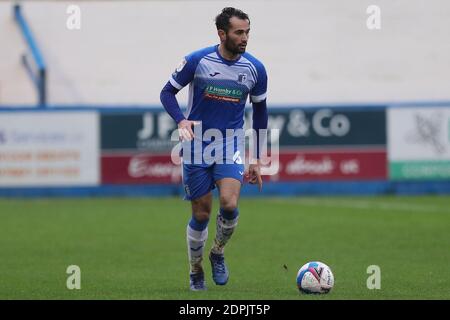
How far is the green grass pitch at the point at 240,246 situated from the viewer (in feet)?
33.7

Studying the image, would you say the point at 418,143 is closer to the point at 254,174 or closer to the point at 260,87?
the point at 254,174

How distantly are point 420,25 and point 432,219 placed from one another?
45.3 feet

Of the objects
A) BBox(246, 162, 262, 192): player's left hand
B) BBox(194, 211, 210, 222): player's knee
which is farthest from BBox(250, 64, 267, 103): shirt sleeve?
BBox(194, 211, 210, 222): player's knee

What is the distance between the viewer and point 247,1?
99.1 feet

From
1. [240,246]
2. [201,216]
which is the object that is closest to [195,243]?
[201,216]

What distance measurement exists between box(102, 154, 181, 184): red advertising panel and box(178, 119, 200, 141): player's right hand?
14.6 metres

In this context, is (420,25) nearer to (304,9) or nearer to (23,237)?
(304,9)

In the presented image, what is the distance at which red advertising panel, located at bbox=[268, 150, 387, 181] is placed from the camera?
24.7m

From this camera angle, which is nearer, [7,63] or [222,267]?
[222,267]

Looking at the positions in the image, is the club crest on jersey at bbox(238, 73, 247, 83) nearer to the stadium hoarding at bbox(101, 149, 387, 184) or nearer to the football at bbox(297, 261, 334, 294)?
the football at bbox(297, 261, 334, 294)

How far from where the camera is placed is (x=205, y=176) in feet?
33.5

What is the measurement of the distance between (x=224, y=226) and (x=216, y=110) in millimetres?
1089

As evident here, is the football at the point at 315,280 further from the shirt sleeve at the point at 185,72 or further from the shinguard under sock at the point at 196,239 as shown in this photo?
the shirt sleeve at the point at 185,72
